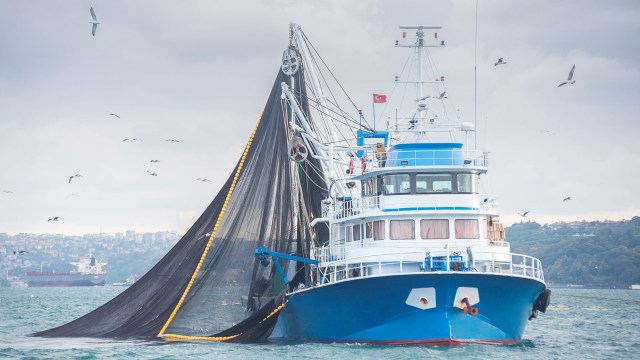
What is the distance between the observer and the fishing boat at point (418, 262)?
106ft

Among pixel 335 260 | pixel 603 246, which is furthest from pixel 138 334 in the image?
pixel 603 246

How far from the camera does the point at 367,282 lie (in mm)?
32688

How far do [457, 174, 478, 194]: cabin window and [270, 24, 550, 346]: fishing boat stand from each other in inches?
1.6

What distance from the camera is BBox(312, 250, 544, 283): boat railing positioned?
33062 mm

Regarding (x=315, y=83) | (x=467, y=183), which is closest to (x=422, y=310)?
(x=467, y=183)

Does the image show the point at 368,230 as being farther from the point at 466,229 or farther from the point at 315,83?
the point at 315,83

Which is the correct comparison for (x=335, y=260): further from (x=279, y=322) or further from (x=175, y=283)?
(x=175, y=283)

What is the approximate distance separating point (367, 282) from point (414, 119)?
9617mm

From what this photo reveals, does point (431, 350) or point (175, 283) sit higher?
point (175, 283)

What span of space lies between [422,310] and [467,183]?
636 centimetres

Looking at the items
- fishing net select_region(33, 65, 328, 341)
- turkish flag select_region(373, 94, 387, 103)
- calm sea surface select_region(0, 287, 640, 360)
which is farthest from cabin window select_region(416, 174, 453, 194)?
fishing net select_region(33, 65, 328, 341)

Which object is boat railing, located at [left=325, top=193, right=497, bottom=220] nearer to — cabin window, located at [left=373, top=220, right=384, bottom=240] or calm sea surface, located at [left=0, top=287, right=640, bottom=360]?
cabin window, located at [left=373, top=220, right=384, bottom=240]

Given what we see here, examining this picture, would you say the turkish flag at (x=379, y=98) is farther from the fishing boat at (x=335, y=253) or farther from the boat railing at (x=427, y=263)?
the boat railing at (x=427, y=263)

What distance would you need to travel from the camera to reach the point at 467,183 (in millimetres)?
36156
